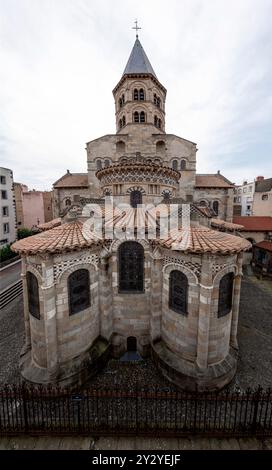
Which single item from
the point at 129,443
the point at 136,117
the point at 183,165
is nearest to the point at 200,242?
the point at 129,443

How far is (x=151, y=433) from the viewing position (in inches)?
→ 260

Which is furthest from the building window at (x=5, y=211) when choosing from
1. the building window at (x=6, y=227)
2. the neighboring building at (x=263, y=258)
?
the neighboring building at (x=263, y=258)

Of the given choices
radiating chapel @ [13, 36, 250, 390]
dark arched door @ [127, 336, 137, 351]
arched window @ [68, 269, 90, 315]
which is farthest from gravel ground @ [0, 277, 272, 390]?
arched window @ [68, 269, 90, 315]

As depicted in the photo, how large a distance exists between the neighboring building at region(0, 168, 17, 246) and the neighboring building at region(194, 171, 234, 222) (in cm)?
A: 2732

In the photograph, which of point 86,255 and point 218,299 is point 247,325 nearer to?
point 218,299

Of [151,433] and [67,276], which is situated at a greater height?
[67,276]

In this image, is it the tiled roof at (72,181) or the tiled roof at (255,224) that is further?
the tiled roof at (72,181)

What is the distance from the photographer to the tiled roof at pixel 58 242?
294 inches

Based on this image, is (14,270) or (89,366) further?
(14,270)

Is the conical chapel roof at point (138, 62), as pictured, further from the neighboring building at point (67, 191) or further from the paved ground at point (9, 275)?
the paved ground at point (9, 275)

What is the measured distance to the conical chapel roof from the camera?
2177cm
